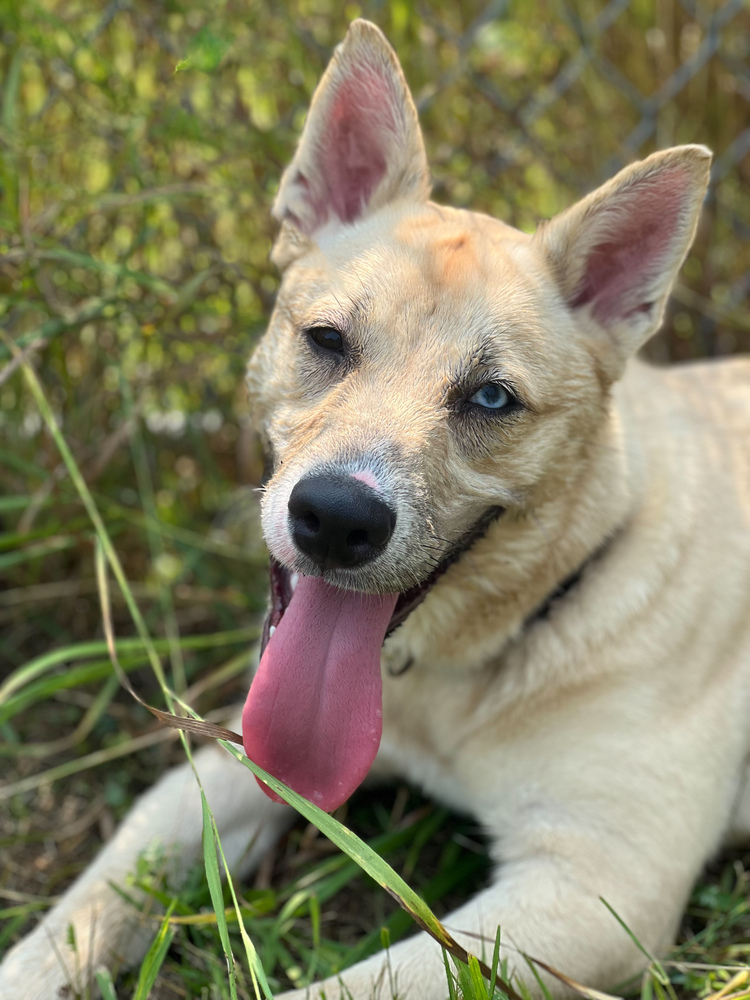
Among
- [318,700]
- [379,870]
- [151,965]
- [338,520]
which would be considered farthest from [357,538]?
[151,965]

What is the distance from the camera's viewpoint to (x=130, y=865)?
2.73 m

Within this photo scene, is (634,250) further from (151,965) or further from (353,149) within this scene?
(151,965)

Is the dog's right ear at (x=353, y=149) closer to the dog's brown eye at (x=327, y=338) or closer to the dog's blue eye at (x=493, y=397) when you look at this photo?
the dog's brown eye at (x=327, y=338)

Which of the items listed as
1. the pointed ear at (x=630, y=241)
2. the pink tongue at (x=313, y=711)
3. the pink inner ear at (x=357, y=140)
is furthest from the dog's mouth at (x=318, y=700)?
the pink inner ear at (x=357, y=140)

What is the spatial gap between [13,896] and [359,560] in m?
1.51

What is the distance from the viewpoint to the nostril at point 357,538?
2144mm

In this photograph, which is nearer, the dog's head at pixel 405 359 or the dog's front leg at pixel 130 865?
the dog's head at pixel 405 359

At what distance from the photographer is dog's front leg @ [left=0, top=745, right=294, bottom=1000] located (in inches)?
94.7

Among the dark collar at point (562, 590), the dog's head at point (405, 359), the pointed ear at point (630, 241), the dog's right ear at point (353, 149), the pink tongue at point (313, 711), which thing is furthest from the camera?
the dark collar at point (562, 590)

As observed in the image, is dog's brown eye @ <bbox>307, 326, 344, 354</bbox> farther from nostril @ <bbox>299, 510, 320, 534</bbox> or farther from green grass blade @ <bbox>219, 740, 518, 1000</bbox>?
green grass blade @ <bbox>219, 740, 518, 1000</bbox>

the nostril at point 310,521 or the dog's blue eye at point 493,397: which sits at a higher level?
the dog's blue eye at point 493,397

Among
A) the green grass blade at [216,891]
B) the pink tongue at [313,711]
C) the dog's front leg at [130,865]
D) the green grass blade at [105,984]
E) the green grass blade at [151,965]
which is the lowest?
the dog's front leg at [130,865]

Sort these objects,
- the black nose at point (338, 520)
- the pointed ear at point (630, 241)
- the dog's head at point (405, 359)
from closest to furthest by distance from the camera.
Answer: the black nose at point (338, 520), the dog's head at point (405, 359), the pointed ear at point (630, 241)

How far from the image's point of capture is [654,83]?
15.9 feet
